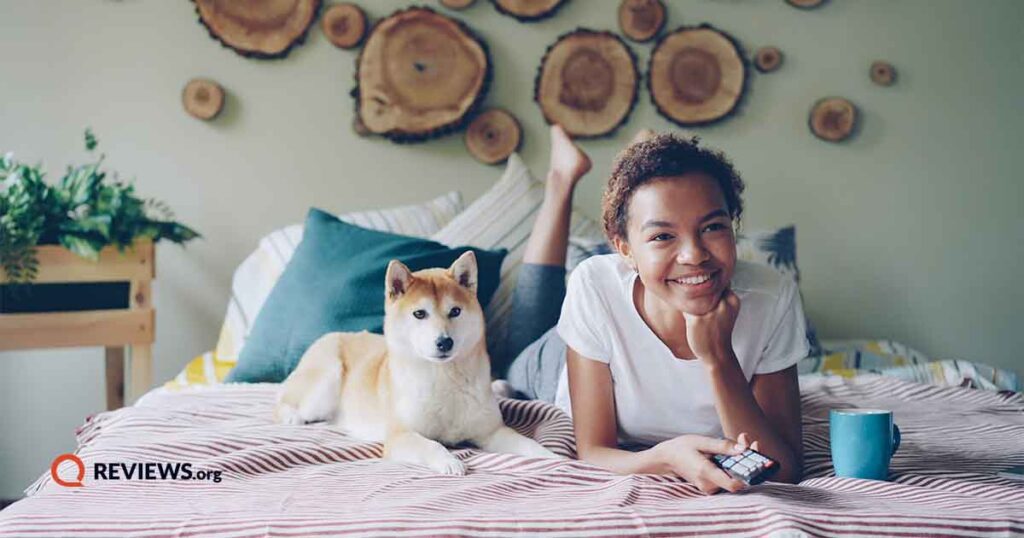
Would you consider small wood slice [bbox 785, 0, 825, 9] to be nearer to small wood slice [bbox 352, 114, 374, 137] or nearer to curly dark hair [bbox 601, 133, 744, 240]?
small wood slice [bbox 352, 114, 374, 137]

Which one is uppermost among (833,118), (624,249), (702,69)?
(702,69)

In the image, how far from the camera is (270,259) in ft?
8.05

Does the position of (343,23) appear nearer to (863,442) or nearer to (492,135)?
(492,135)

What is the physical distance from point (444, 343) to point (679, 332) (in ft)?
1.15

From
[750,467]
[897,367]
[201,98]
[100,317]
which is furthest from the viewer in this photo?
[201,98]

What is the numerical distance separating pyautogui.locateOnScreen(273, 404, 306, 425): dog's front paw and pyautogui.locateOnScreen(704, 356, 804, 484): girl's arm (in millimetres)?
743

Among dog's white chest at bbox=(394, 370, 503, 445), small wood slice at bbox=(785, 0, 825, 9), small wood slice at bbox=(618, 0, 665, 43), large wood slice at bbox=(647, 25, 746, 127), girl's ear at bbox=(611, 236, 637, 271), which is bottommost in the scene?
dog's white chest at bbox=(394, 370, 503, 445)

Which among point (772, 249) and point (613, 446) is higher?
point (772, 249)

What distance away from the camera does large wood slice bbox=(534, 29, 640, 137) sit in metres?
2.86

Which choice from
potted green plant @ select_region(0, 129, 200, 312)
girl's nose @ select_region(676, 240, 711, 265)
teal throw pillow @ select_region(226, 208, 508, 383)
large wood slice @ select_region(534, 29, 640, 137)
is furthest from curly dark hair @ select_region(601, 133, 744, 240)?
large wood slice @ select_region(534, 29, 640, 137)

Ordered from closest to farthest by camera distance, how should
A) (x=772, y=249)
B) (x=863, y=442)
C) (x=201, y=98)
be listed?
1. (x=863, y=442)
2. (x=772, y=249)
3. (x=201, y=98)

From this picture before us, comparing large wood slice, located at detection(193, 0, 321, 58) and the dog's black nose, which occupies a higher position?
large wood slice, located at detection(193, 0, 321, 58)

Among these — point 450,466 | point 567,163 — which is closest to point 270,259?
point 567,163

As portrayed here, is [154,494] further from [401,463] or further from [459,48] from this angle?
[459,48]
